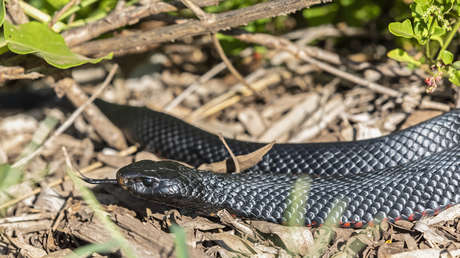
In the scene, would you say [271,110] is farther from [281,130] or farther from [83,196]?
[83,196]

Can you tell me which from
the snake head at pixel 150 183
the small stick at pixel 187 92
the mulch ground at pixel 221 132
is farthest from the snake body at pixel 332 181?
the small stick at pixel 187 92

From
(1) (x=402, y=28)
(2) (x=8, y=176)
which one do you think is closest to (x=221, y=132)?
(2) (x=8, y=176)

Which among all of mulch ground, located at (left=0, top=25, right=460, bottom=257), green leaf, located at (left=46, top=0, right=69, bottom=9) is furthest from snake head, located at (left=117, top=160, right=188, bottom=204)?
green leaf, located at (left=46, top=0, right=69, bottom=9)

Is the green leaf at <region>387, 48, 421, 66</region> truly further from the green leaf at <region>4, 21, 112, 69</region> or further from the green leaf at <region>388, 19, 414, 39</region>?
the green leaf at <region>4, 21, 112, 69</region>

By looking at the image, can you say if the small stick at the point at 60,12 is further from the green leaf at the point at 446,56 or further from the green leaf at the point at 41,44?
the green leaf at the point at 446,56

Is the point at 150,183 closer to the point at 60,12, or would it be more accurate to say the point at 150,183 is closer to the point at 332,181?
the point at 332,181

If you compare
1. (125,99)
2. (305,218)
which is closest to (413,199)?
(305,218)
